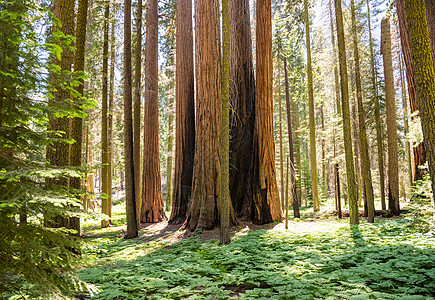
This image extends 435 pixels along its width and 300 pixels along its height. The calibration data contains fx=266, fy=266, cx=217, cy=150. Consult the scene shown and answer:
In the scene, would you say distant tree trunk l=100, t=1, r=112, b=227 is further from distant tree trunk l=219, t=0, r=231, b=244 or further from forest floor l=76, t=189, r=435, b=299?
distant tree trunk l=219, t=0, r=231, b=244

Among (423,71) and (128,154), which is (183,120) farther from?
(423,71)

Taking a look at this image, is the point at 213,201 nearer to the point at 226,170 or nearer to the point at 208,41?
the point at 226,170

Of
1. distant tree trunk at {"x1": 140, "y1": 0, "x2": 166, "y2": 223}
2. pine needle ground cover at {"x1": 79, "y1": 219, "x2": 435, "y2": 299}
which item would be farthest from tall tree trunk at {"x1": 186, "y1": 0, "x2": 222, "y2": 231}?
distant tree trunk at {"x1": 140, "y1": 0, "x2": 166, "y2": 223}

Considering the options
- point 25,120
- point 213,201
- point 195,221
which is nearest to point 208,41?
point 213,201

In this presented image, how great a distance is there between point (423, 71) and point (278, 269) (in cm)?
392

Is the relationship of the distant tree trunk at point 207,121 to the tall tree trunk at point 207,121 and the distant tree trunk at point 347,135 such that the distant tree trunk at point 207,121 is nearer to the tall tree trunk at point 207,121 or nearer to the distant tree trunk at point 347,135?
the tall tree trunk at point 207,121

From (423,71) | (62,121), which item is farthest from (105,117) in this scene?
(423,71)

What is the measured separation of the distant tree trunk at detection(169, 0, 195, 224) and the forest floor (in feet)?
9.28

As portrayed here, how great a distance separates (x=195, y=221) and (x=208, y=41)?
5799 millimetres

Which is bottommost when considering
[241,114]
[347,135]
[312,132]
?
[347,135]

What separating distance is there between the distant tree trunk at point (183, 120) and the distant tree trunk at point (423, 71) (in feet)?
24.4

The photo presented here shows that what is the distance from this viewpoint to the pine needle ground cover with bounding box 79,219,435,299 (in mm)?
3420

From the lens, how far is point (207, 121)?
28.0 feet

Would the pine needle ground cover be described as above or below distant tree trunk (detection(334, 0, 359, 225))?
below
